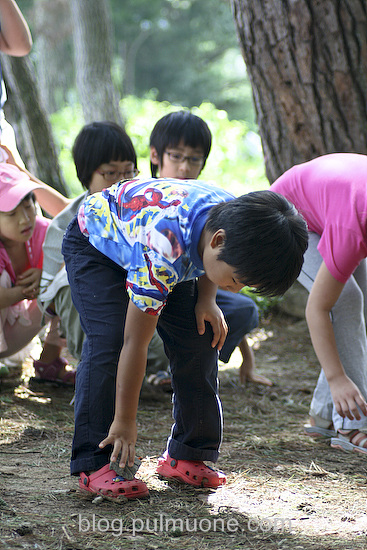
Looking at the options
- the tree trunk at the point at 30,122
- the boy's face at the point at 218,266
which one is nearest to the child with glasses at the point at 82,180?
the boy's face at the point at 218,266

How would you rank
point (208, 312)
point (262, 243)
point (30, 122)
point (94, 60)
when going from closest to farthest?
1. point (262, 243)
2. point (208, 312)
3. point (30, 122)
4. point (94, 60)

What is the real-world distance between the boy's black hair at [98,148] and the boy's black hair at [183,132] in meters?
0.38

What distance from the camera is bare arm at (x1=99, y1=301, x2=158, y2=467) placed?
1.78 m

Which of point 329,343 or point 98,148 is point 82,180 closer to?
point 98,148

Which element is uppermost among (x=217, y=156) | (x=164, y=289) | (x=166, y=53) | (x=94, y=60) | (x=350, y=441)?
(x=166, y=53)

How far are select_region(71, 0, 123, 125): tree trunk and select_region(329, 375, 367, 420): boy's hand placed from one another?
9763 mm

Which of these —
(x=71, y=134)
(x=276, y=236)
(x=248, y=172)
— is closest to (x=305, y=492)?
(x=276, y=236)

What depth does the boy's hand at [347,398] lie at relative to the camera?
2.33m

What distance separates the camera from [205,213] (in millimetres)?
1841

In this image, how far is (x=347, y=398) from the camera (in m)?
2.34

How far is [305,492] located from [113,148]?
1.73 meters

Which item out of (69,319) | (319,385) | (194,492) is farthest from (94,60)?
(194,492)

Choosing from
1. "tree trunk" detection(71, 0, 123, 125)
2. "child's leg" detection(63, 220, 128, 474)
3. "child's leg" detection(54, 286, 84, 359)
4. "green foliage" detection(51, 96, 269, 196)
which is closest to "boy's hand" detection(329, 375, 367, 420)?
"child's leg" detection(63, 220, 128, 474)

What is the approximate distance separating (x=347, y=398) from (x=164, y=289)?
963mm
